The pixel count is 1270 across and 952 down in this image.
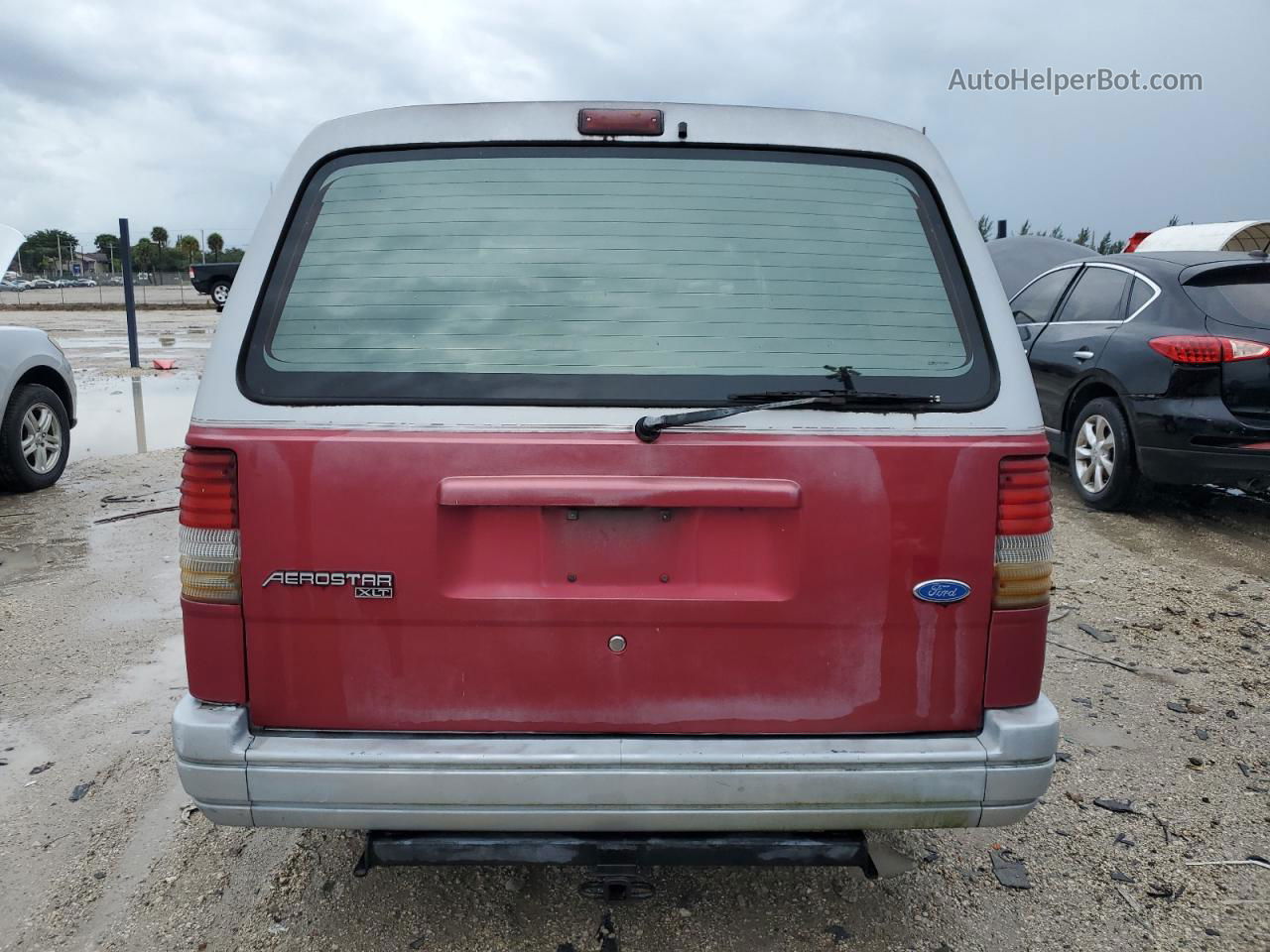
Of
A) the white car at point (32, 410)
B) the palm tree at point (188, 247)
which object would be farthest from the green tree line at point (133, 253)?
the white car at point (32, 410)

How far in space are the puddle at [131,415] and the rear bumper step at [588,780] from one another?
236 inches

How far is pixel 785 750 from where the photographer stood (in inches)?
78.2

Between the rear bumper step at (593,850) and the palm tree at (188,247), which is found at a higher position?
the palm tree at (188,247)

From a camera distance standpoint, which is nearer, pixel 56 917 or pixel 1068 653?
pixel 56 917

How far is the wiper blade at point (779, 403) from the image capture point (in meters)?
1.93

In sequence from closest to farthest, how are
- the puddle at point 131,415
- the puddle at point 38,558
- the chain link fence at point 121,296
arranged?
1. the puddle at point 38,558
2. the puddle at point 131,415
3. the chain link fence at point 121,296

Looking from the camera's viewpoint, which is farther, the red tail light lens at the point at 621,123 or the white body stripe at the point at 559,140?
the red tail light lens at the point at 621,123

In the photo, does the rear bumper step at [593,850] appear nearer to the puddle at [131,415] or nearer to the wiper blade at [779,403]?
the wiper blade at [779,403]

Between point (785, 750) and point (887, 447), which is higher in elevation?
point (887, 447)

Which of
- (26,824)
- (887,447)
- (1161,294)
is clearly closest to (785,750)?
(887,447)

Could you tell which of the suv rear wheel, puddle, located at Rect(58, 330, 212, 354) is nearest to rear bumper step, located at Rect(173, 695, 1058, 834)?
the suv rear wheel

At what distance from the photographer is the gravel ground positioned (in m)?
2.43

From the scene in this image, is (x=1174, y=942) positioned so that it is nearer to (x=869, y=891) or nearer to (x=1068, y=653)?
(x=869, y=891)

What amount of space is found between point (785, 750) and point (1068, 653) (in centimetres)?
282
